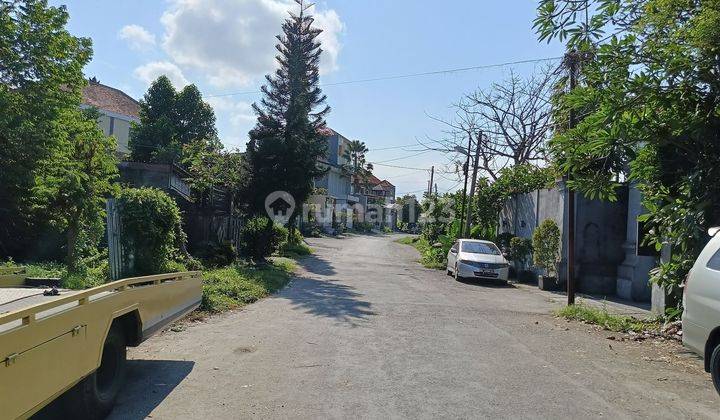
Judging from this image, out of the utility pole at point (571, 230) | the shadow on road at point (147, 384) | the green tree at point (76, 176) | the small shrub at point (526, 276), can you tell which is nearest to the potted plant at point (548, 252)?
the small shrub at point (526, 276)

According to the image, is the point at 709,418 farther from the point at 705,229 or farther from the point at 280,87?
the point at 280,87

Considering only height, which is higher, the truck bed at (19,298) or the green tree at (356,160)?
the green tree at (356,160)

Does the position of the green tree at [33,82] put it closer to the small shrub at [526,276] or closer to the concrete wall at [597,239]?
the concrete wall at [597,239]

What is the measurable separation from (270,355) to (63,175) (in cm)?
741

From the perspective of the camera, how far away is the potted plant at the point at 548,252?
17844 millimetres

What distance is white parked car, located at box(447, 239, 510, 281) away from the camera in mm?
19266

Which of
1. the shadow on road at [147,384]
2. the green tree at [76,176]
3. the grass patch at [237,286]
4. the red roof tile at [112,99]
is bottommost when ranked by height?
the shadow on road at [147,384]

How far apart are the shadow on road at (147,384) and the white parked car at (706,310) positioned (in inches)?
220

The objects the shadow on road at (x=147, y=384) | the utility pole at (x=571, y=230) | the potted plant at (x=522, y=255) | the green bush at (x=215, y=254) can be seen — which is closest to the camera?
the shadow on road at (x=147, y=384)

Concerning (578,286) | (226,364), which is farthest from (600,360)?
(578,286)

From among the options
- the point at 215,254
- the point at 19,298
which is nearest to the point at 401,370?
the point at 19,298

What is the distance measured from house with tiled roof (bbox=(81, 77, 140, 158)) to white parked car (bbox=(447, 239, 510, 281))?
88.9 ft

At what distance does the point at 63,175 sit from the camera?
11.7 metres

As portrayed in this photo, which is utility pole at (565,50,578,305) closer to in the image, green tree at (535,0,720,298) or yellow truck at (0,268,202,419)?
green tree at (535,0,720,298)
